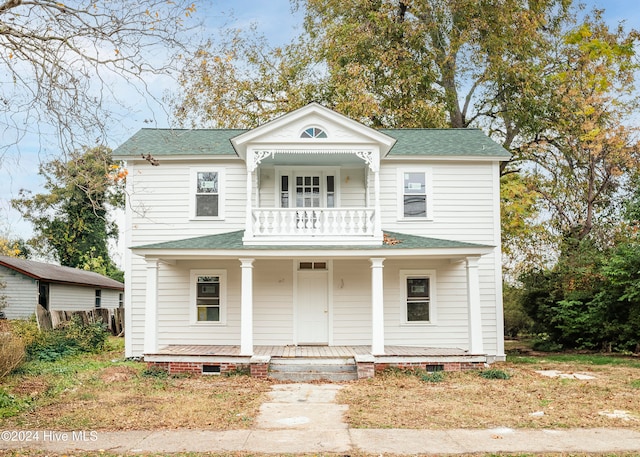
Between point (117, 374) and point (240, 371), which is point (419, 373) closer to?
point (240, 371)

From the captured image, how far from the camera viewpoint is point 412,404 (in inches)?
398

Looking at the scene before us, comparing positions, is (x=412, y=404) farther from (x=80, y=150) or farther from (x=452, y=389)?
(x=80, y=150)

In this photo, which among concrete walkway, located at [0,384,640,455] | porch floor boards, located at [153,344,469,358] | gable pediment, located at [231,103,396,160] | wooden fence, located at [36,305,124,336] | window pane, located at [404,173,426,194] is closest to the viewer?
concrete walkway, located at [0,384,640,455]

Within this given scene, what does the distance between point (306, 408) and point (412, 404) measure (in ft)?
6.07

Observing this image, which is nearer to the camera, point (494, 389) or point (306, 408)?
point (306, 408)

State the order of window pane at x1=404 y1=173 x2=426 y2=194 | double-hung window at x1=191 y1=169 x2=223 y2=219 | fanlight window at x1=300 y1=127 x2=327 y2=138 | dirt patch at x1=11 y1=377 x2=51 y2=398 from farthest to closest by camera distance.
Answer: window pane at x1=404 y1=173 x2=426 y2=194 < double-hung window at x1=191 y1=169 x2=223 y2=219 < fanlight window at x1=300 y1=127 x2=327 y2=138 < dirt patch at x1=11 y1=377 x2=51 y2=398

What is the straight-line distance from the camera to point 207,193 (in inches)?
639

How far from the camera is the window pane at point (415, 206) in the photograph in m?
16.2

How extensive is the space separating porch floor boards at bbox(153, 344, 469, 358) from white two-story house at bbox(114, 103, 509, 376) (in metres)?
0.10

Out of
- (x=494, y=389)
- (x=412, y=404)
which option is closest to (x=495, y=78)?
(x=494, y=389)

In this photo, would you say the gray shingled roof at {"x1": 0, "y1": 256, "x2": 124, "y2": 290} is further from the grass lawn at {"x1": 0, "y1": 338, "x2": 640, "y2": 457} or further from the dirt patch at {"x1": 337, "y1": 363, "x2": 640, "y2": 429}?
the dirt patch at {"x1": 337, "y1": 363, "x2": 640, "y2": 429}

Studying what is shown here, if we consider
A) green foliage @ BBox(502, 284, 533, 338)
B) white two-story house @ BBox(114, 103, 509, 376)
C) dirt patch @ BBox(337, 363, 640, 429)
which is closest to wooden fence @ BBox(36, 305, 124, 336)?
white two-story house @ BBox(114, 103, 509, 376)

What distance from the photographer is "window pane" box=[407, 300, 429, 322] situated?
15.9m

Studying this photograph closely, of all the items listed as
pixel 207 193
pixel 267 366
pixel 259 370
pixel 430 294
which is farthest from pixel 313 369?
pixel 207 193
